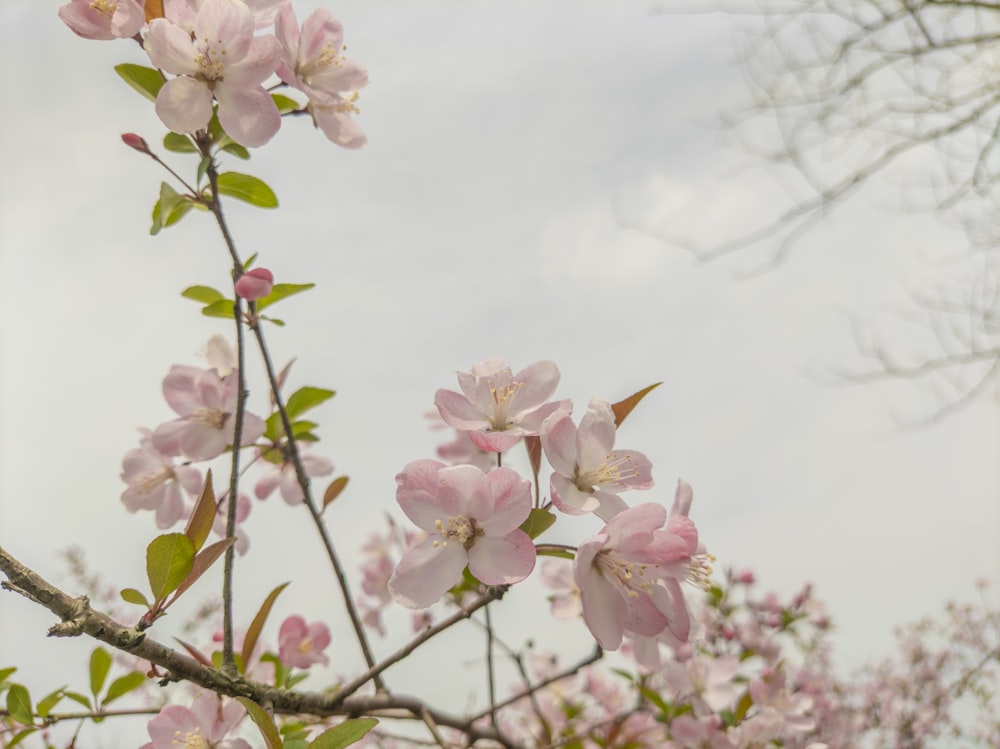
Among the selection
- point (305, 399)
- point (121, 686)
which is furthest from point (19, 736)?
point (305, 399)

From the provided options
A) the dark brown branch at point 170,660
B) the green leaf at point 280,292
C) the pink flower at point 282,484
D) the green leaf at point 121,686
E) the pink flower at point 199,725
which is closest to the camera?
the dark brown branch at point 170,660

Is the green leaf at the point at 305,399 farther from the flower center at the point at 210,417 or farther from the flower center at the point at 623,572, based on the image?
the flower center at the point at 623,572

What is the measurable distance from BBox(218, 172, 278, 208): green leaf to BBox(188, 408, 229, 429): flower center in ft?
1.21

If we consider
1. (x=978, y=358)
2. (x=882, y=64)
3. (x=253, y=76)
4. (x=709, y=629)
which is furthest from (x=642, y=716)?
(x=882, y=64)

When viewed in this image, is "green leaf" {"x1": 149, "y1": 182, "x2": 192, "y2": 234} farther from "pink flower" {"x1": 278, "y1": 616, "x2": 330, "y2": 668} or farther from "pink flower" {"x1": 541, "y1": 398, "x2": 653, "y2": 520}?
"pink flower" {"x1": 278, "y1": 616, "x2": 330, "y2": 668}

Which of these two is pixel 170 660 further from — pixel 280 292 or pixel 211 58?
pixel 211 58

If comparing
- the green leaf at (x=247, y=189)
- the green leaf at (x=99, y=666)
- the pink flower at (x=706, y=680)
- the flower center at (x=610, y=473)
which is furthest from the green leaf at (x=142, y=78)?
the pink flower at (x=706, y=680)

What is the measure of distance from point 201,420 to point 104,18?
62 cm

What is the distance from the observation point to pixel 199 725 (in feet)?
2.95

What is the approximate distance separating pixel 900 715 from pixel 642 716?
2.92m

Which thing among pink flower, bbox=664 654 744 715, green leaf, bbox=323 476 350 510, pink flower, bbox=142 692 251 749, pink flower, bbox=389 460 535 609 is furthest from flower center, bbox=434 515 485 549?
pink flower, bbox=664 654 744 715

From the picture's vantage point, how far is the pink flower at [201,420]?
1210 mm

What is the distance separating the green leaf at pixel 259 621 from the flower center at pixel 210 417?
→ 0.38 m

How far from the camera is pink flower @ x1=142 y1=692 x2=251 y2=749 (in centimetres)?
86
